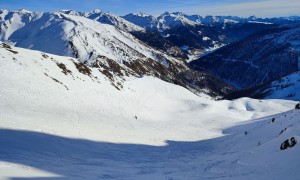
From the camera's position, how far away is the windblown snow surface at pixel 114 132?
68.9 feet

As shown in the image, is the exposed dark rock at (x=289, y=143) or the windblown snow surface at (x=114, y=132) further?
the exposed dark rock at (x=289, y=143)

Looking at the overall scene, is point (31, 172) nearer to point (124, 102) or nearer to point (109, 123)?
point (109, 123)

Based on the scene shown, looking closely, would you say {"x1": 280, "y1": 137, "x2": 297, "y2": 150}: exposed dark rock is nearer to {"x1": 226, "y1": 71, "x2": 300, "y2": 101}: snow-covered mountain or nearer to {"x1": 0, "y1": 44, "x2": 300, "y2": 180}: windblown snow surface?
{"x1": 0, "y1": 44, "x2": 300, "y2": 180}: windblown snow surface

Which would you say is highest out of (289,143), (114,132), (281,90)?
(281,90)

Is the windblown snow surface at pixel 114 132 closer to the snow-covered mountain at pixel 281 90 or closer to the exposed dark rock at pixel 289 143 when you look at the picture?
the exposed dark rock at pixel 289 143

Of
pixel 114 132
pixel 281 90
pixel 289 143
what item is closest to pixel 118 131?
pixel 114 132

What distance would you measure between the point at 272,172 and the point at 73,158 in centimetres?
1329

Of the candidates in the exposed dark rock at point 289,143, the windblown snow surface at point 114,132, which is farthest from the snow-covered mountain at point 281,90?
the exposed dark rock at point 289,143

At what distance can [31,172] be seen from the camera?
1923 cm

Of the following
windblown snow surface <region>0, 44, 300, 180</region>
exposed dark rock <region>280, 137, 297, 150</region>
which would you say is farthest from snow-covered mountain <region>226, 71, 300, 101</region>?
exposed dark rock <region>280, 137, 297, 150</region>

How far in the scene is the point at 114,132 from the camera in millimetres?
37688

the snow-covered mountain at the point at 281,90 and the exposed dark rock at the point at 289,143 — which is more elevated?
the snow-covered mountain at the point at 281,90

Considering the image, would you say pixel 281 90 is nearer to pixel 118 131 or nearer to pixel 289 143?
pixel 118 131

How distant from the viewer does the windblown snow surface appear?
21016mm
